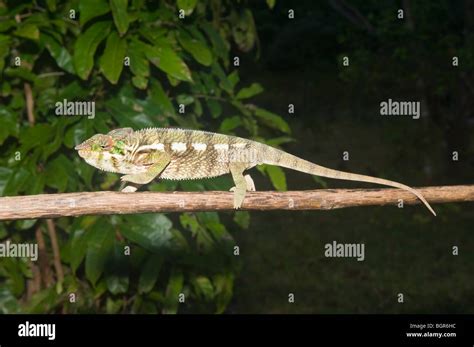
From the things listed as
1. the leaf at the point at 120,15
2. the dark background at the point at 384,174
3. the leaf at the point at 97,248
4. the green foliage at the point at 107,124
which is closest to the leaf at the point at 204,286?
the green foliage at the point at 107,124

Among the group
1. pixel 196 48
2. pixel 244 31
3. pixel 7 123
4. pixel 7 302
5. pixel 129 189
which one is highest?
pixel 244 31

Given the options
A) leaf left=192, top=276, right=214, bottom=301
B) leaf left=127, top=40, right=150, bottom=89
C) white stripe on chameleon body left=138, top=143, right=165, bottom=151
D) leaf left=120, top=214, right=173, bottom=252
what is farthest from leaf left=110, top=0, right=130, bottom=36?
leaf left=192, top=276, right=214, bottom=301

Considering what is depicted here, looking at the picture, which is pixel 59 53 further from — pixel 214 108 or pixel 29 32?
pixel 214 108

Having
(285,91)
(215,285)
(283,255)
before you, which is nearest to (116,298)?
(215,285)

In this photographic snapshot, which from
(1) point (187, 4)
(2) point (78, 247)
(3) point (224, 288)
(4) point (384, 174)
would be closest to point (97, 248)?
(2) point (78, 247)

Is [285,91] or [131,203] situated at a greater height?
[285,91]

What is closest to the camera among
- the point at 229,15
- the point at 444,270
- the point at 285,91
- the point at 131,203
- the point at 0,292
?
the point at 131,203

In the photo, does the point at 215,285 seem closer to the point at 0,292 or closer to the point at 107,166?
the point at 0,292
